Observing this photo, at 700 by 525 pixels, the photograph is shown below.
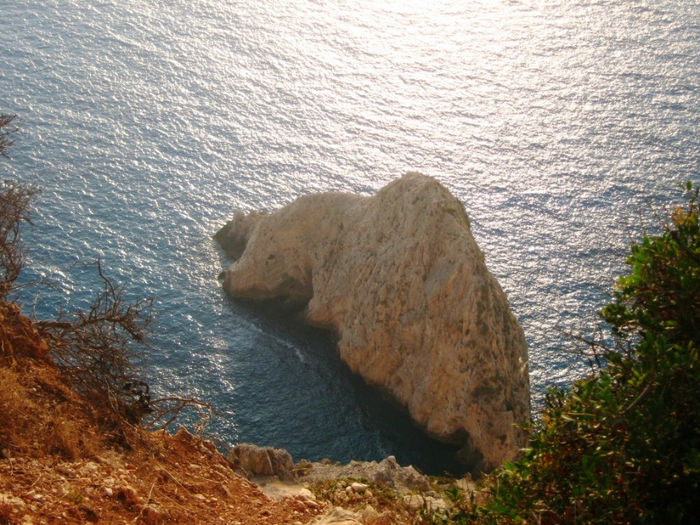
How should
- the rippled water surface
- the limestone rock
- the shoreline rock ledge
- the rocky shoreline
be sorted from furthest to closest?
the rippled water surface, the shoreline rock ledge, the limestone rock, the rocky shoreline

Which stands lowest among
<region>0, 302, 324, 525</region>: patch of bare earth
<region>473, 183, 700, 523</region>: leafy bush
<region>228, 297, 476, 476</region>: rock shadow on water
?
<region>228, 297, 476, 476</region>: rock shadow on water

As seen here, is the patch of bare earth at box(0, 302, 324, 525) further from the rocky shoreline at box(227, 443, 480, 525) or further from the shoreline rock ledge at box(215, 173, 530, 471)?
the shoreline rock ledge at box(215, 173, 530, 471)

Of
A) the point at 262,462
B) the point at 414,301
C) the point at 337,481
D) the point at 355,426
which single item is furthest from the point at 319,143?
the point at 337,481

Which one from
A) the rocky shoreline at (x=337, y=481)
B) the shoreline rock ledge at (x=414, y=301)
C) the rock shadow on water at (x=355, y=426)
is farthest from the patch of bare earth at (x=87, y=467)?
the shoreline rock ledge at (x=414, y=301)

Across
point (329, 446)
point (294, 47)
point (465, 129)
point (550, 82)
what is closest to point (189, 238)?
point (329, 446)

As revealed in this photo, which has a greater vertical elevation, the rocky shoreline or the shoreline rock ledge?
the shoreline rock ledge

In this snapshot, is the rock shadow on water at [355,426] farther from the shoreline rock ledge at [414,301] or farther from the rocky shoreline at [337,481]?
the rocky shoreline at [337,481]

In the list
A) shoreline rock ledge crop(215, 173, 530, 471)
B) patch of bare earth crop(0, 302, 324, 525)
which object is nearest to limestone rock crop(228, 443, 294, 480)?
patch of bare earth crop(0, 302, 324, 525)
